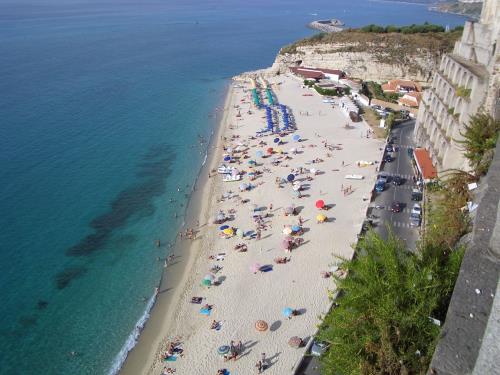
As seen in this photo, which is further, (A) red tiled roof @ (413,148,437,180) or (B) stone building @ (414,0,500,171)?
(A) red tiled roof @ (413,148,437,180)

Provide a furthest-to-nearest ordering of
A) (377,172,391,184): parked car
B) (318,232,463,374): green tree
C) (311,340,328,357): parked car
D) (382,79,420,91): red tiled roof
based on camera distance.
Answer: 1. (382,79,420,91): red tiled roof
2. (377,172,391,184): parked car
3. (311,340,328,357): parked car
4. (318,232,463,374): green tree

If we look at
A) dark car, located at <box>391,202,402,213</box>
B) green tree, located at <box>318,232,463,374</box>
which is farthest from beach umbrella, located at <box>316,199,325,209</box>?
green tree, located at <box>318,232,463,374</box>

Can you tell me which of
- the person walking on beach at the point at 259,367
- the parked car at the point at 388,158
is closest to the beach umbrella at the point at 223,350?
the person walking on beach at the point at 259,367

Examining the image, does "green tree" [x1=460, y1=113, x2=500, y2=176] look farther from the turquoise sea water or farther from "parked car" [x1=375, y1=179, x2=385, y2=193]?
the turquoise sea water

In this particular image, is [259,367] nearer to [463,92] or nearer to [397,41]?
[463,92]

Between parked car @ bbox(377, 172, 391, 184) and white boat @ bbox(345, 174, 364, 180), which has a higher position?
parked car @ bbox(377, 172, 391, 184)

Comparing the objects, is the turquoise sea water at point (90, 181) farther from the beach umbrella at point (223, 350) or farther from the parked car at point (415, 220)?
the parked car at point (415, 220)

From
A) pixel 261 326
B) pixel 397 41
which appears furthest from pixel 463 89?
pixel 397 41
